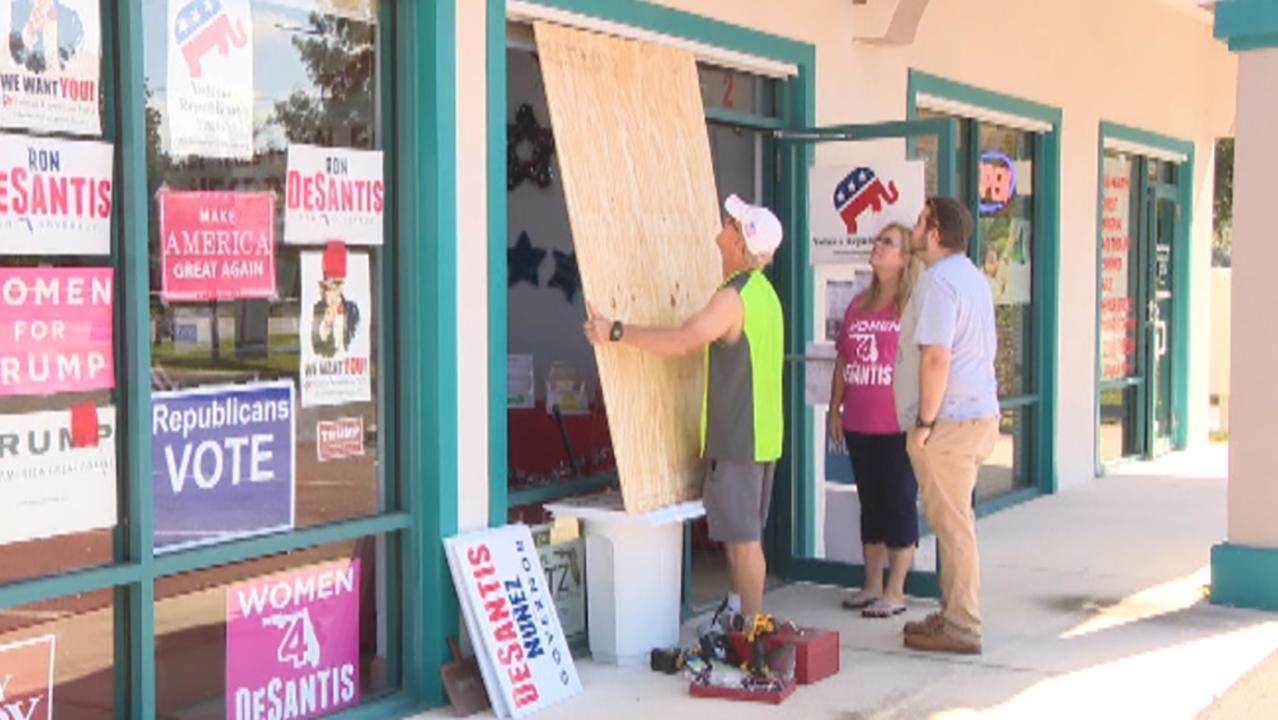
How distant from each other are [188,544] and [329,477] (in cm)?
65

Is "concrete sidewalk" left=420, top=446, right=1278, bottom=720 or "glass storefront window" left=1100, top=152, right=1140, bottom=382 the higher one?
"glass storefront window" left=1100, top=152, right=1140, bottom=382

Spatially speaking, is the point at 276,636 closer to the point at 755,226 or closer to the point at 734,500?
the point at 734,500

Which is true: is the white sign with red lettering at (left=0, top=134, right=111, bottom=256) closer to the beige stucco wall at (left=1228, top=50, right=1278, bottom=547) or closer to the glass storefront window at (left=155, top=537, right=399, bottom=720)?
the glass storefront window at (left=155, top=537, right=399, bottom=720)

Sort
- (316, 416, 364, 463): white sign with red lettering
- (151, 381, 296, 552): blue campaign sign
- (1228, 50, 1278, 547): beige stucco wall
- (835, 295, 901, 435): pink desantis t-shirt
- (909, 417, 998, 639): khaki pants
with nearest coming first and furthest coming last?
1. (151, 381, 296, 552): blue campaign sign
2. (316, 416, 364, 463): white sign with red lettering
3. (909, 417, 998, 639): khaki pants
4. (835, 295, 901, 435): pink desantis t-shirt
5. (1228, 50, 1278, 547): beige stucco wall

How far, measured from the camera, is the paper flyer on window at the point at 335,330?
5246 millimetres

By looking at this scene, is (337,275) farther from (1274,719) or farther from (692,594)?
(1274,719)

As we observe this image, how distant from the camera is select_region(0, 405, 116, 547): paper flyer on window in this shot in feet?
14.1

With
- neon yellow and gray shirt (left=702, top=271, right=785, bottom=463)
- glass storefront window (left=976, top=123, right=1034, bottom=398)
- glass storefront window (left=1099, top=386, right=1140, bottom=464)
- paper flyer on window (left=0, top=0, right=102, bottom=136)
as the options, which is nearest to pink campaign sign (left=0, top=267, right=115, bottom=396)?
paper flyer on window (left=0, top=0, right=102, bottom=136)

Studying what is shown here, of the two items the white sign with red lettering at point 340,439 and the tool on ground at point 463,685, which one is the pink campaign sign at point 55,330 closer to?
the white sign with red lettering at point 340,439

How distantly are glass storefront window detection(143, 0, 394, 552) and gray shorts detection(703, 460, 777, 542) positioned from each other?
4.42 ft

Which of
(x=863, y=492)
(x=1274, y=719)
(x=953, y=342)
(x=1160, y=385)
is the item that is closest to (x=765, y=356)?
(x=953, y=342)

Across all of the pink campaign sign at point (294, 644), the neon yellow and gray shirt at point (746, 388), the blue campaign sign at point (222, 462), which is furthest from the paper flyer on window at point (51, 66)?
the neon yellow and gray shirt at point (746, 388)

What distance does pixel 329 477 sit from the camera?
5340 mm

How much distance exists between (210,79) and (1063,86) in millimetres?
7956
